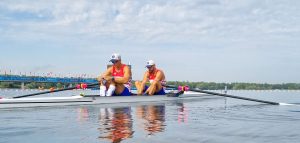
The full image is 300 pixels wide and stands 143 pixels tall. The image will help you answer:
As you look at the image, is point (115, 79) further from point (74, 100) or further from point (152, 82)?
point (152, 82)

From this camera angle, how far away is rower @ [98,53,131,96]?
22.0 meters

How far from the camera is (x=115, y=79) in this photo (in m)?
22.0

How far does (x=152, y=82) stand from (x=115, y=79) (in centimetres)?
385

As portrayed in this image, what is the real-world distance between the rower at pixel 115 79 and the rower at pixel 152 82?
2.17 m

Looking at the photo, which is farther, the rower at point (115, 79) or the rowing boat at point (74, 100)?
the rower at point (115, 79)

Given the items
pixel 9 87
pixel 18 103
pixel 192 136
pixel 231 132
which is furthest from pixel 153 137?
pixel 9 87

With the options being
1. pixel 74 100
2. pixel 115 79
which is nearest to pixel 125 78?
pixel 115 79

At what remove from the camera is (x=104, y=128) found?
10.4 m

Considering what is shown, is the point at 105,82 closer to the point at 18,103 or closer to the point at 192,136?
the point at 18,103

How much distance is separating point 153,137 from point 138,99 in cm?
1382

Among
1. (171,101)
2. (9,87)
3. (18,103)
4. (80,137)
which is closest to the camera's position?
(80,137)

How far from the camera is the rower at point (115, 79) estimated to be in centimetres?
2202

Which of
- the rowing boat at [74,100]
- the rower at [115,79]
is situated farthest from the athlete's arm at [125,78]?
the rowing boat at [74,100]

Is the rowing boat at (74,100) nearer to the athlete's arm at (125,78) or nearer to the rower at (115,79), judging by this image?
the rower at (115,79)
